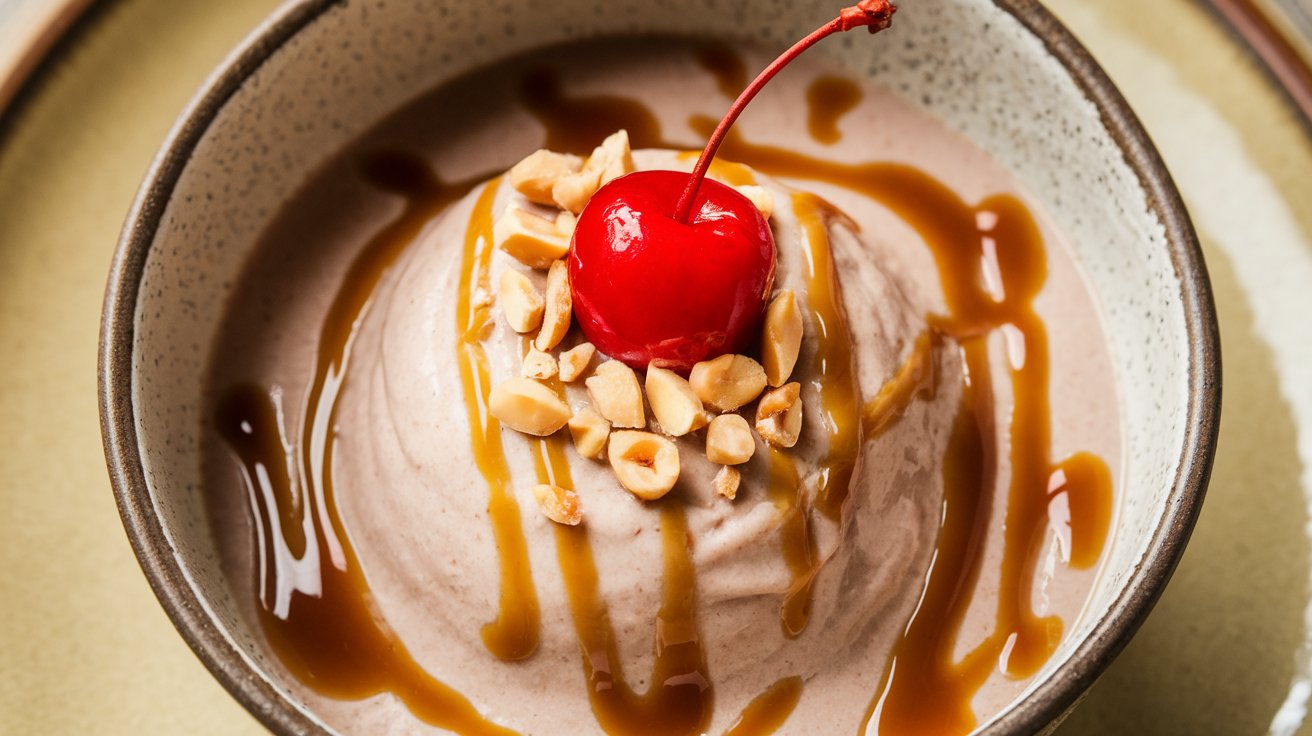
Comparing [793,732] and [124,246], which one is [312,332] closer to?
[124,246]

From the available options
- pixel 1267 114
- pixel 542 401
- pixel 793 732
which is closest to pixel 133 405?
pixel 542 401

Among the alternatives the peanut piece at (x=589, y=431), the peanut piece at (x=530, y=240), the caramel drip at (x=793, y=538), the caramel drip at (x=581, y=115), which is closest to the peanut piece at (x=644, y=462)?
the peanut piece at (x=589, y=431)

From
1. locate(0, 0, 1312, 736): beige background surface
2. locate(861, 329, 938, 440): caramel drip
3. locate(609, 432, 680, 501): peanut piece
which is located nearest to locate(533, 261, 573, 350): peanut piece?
locate(609, 432, 680, 501): peanut piece

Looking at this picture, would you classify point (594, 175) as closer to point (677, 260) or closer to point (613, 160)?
point (613, 160)

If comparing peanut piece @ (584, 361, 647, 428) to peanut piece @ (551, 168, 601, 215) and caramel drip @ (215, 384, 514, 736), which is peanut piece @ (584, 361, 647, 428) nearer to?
Answer: peanut piece @ (551, 168, 601, 215)

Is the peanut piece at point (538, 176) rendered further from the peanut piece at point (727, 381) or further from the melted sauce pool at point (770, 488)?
the peanut piece at point (727, 381)

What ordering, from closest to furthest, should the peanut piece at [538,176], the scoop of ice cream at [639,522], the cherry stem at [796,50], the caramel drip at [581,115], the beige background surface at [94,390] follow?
the cherry stem at [796,50], the scoop of ice cream at [639,522], the peanut piece at [538,176], the beige background surface at [94,390], the caramel drip at [581,115]
